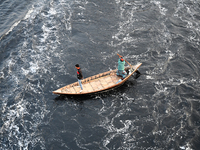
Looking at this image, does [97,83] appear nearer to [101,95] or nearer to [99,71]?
[101,95]

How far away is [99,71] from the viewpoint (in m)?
28.4

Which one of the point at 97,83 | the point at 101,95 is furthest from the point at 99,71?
the point at 101,95

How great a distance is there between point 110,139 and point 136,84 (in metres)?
8.84

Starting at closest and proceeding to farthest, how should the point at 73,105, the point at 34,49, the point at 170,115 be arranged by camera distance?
the point at 170,115, the point at 73,105, the point at 34,49

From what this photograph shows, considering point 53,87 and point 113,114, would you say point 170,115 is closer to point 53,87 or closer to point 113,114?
point 113,114

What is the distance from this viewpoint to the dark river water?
21.5 m

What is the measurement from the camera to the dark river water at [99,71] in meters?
21.5

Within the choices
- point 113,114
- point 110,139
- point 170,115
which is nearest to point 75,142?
point 110,139

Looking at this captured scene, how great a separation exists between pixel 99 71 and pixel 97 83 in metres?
2.94

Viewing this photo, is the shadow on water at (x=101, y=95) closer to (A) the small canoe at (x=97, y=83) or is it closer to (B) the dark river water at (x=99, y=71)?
(B) the dark river water at (x=99, y=71)

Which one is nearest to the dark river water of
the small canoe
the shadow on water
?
the shadow on water

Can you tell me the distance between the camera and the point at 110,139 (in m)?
21.1

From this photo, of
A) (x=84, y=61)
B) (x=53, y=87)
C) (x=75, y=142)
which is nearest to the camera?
(x=75, y=142)

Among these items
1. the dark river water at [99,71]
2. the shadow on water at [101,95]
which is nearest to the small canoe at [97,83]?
the shadow on water at [101,95]
